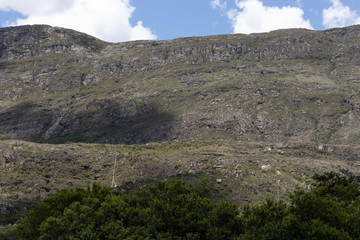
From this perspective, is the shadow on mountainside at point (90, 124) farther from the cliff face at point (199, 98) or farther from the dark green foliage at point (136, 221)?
the dark green foliage at point (136, 221)

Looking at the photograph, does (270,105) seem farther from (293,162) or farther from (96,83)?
(96,83)

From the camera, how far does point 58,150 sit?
9175 cm

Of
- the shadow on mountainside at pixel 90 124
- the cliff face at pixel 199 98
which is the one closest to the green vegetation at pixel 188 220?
the cliff face at pixel 199 98

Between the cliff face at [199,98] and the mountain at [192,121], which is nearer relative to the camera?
the mountain at [192,121]

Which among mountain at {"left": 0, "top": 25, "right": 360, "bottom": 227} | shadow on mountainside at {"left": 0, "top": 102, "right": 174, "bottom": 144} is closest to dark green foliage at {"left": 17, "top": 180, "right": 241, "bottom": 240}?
mountain at {"left": 0, "top": 25, "right": 360, "bottom": 227}

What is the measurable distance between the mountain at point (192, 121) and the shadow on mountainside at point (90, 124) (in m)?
0.47

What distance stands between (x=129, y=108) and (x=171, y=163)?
6808 centimetres

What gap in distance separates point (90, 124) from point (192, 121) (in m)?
43.3

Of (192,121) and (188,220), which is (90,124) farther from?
(188,220)

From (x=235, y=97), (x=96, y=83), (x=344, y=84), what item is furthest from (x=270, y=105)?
(x=96, y=83)

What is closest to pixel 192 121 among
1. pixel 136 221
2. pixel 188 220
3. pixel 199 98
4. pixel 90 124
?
pixel 199 98

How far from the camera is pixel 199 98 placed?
14700 centimetres

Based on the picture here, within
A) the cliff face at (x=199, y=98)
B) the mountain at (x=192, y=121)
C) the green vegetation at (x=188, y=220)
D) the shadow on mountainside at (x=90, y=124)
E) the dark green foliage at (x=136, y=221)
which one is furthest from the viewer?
the shadow on mountainside at (x=90, y=124)

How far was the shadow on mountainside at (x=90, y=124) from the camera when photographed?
13288cm
